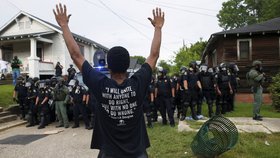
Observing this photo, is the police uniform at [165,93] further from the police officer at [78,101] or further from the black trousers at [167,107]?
the police officer at [78,101]

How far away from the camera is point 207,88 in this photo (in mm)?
12648

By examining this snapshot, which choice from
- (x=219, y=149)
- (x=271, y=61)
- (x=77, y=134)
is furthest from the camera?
(x=271, y=61)

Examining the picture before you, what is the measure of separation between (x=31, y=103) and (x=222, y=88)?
7.77m

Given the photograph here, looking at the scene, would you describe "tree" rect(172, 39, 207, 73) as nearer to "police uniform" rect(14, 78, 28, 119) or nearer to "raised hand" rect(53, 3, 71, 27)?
"police uniform" rect(14, 78, 28, 119)

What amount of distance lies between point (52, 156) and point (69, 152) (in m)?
0.46

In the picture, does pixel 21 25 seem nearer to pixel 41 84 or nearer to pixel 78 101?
pixel 41 84

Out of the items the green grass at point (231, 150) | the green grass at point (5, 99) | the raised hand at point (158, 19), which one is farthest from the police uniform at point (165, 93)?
the raised hand at point (158, 19)

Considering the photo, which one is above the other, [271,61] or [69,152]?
[271,61]

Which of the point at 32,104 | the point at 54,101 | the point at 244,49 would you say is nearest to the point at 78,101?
the point at 54,101

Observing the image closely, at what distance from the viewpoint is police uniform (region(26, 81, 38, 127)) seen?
13.4 metres

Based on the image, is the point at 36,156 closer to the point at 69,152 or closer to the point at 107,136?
the point at 69,152

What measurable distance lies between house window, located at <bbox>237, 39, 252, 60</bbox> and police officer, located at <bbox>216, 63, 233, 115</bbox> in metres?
7.90

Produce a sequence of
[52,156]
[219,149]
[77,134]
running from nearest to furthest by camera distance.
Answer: [219,149], [52,156], [77,134]

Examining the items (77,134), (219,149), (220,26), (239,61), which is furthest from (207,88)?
(220,26)
